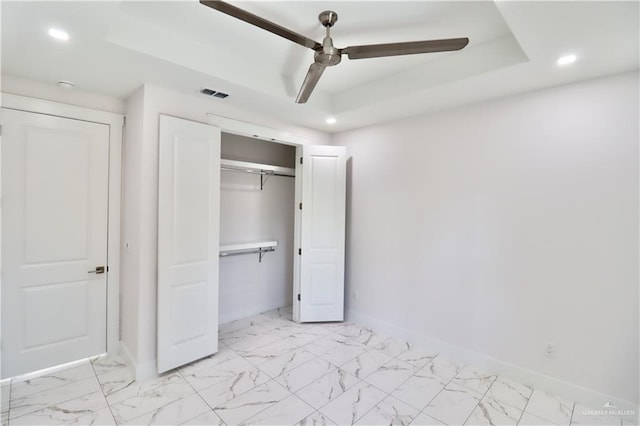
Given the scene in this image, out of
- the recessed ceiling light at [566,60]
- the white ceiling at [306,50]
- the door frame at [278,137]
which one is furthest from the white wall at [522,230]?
the door frame at [278,137]

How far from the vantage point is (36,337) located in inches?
106

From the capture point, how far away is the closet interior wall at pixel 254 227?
4.05m

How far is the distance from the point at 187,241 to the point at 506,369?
3188 mm

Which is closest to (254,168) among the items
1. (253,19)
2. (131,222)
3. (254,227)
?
(254,227)

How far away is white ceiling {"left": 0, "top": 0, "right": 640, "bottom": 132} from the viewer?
69.7 inches

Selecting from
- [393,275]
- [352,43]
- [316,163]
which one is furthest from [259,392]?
[352,43]

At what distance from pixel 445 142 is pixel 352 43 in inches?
58.0

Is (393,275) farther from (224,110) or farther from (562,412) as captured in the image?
(224,110)

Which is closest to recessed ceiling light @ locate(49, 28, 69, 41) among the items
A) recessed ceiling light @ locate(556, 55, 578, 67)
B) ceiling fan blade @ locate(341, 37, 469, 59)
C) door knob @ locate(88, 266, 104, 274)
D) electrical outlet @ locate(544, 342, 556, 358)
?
ceiling fan blade @ locate(341, 37, 469, 59)

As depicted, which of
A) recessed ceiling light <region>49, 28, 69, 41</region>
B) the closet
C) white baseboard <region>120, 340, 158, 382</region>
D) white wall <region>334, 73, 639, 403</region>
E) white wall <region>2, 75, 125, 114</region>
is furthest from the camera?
the closet

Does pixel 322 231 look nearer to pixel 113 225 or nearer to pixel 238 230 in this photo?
pixel 238 230

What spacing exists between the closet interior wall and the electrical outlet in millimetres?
3282

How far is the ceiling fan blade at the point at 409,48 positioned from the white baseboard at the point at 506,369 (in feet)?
9.02

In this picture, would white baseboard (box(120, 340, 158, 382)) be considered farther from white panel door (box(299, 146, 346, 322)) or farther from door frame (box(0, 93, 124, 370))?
white panel door (box(299, 146, 346, 322))
